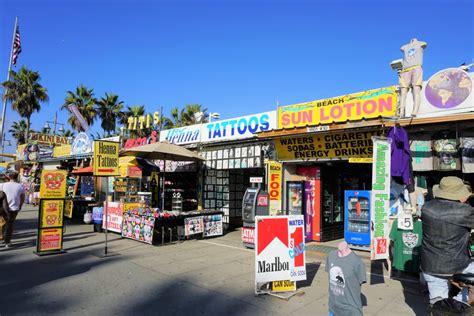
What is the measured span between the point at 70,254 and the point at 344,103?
313 inches

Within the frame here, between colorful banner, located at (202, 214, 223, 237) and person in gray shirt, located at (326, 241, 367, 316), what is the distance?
7306 millimetres

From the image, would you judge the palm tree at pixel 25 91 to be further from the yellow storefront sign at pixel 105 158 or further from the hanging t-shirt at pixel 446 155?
the hanging t-shirt at pixel 446 155

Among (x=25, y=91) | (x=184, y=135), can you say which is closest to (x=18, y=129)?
(x=25, y=91)

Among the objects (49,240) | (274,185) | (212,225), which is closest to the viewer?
(49,240)

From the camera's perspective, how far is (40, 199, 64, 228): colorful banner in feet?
27.8

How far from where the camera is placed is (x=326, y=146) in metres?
9.39

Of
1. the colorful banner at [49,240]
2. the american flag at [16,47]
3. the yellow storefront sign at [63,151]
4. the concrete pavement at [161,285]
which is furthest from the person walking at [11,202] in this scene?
the american flag at [16,47]

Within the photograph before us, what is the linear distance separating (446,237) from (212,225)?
326 inches

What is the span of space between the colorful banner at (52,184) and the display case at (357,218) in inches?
301

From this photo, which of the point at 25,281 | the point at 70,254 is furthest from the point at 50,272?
the point at 70,254

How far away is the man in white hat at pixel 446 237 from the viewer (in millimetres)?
3395

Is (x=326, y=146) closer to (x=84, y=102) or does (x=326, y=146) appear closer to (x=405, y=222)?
(x=405, y=222)

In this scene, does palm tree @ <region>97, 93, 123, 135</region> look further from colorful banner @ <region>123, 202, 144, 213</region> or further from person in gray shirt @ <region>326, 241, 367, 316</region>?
person in gray shirt @ <region>326, 241, 367, 316</region>

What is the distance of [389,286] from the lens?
6180 millimetres
